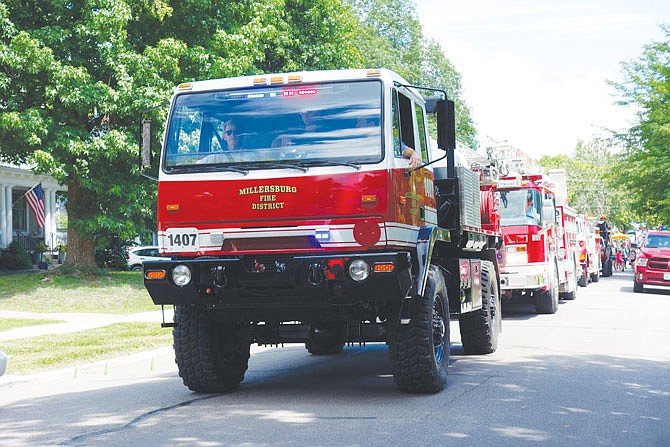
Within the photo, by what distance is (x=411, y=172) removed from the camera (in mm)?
8617

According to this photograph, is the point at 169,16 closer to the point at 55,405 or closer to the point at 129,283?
the point at 129,283

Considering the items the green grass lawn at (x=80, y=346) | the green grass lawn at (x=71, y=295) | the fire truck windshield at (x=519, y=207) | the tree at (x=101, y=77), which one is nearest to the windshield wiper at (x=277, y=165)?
the green grass lawn at (x=80, y=346)

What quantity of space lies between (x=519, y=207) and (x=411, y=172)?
10.2 metres

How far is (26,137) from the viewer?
21.9 metres

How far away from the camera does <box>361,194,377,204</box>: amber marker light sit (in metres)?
7.97

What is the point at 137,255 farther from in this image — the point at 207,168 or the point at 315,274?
the point at 315,274

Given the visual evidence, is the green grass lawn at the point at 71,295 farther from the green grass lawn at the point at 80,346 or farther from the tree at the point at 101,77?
the green grass lawn at the point at 80,346

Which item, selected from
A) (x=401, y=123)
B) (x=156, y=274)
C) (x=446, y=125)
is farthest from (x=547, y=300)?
(x=156, y=274)

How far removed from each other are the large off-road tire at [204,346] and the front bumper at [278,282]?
584mm

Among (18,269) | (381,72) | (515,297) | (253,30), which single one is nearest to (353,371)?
(381,72)

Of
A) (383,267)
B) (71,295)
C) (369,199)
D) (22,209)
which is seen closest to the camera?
(383,267)

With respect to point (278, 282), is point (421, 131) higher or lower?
higher

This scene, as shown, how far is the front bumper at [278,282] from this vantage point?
26.0 feet

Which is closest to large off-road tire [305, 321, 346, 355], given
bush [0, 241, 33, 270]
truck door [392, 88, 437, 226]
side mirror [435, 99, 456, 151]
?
truck door [392, 88, 437, 226]
